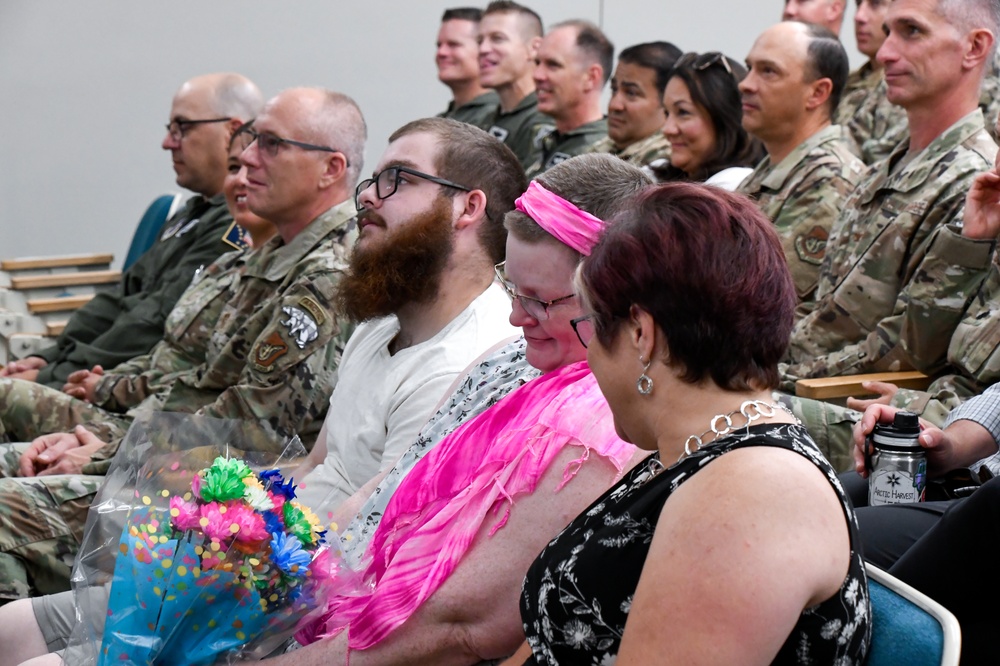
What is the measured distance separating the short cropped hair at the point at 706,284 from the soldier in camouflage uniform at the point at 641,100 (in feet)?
11.3

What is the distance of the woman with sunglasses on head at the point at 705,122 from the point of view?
405 cm

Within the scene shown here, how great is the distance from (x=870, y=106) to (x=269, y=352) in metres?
2.65

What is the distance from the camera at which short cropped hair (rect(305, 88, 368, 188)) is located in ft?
10.9

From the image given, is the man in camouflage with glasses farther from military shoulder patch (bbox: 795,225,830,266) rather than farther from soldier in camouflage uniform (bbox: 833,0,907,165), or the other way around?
soldier in camouflage uniform (bbox: 833,0,907,165)

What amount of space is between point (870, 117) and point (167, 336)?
8.67 ft

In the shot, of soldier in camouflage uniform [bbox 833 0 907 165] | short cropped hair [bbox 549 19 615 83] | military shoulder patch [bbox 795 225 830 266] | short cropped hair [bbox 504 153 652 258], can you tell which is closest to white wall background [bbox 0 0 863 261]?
short cropped hair [bbox 549 19 615 83]

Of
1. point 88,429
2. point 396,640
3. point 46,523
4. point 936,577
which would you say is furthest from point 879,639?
point 88,429

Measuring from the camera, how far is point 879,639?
3.88ft

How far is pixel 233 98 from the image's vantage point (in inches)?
183

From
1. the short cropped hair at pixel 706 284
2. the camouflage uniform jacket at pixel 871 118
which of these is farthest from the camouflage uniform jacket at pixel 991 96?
the short cropped hair at pixel 706 284

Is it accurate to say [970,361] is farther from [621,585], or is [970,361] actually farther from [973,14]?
[621,585]

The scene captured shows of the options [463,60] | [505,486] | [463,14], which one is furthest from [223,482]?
[463,14]

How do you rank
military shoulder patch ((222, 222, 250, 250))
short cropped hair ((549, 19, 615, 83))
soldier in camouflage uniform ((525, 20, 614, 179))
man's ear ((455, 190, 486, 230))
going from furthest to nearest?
short cropped hair ((549, 19, 615, 83)), soldier in camouflage uniform ((525, 20, 614, 179)), military shoulder patch ((222, 222, 250, 250)), man's ear ((455, 190, 486, 230))

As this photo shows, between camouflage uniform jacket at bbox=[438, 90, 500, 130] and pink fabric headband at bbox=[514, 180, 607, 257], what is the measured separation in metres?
4.47
